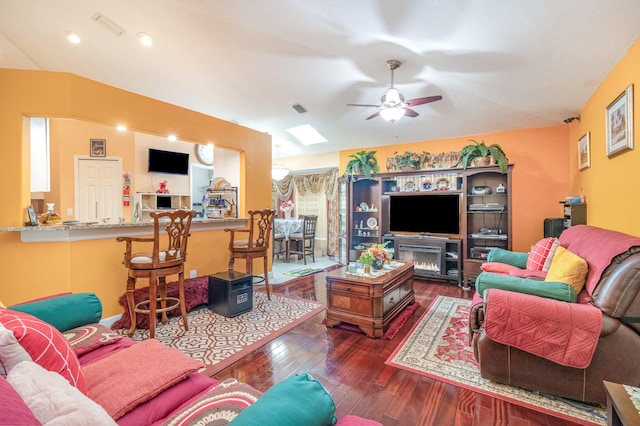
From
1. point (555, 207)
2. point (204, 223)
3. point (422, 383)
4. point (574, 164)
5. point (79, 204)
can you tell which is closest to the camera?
point (422, 383)

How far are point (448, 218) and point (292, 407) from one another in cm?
472

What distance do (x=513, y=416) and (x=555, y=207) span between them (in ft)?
13.3

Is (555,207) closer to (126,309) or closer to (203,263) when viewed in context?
(203,263)

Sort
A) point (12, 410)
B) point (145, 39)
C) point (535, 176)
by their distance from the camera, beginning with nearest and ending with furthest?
point (12, 410)
point (145, 39)
point (535, 176)

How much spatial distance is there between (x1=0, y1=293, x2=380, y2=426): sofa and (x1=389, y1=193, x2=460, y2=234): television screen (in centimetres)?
443

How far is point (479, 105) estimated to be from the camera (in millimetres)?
4297

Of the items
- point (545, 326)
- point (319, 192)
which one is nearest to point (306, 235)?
point (319, 192)

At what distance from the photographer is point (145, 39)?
142 inches

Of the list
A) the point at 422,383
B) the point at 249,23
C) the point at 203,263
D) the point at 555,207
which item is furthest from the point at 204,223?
the point at 555,207

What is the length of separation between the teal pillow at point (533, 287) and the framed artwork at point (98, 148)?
663 cm

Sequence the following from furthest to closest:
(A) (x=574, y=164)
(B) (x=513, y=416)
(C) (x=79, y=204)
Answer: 1. (C) (x=79, y=204)
2. (A) (x=574, y=164)
3. (B) (x=513, y=416)

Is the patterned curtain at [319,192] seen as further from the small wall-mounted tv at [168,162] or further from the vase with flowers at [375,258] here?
the vase with flowers at [375,258]

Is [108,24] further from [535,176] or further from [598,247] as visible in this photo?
[535,176]

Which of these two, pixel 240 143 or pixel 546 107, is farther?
pixel 240 143
